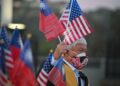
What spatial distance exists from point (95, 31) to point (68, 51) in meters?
12.3

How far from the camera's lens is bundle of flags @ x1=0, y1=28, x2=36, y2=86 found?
27.9 feet

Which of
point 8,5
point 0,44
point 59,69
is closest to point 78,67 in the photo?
point 59,69

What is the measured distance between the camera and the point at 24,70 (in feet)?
28.7

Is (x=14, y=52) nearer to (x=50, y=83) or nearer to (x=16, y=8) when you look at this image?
(x=50, y=83)

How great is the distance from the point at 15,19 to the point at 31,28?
67cm

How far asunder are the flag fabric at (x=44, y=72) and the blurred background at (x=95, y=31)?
10.2 metres

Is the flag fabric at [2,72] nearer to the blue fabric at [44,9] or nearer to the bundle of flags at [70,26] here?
the blue fabric at [44,9]

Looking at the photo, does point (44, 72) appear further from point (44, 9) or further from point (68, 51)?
point (44, 9)

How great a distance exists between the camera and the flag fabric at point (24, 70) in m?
8.41

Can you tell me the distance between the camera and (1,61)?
340 inches

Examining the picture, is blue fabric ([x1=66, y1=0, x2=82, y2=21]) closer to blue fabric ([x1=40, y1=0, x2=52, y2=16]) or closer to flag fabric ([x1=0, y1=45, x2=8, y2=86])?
blue fabric ([x1=40, y1=0, x2=52, y2=16])

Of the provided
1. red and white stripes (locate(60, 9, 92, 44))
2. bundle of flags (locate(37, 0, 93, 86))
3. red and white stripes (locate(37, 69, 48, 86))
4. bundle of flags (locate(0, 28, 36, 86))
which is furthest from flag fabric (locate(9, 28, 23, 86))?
red and white stripes (locate(60, 9, 92, 44))

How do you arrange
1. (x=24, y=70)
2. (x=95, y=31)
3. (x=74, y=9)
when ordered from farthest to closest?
(x=95, y=31), (x=24, y=70), (x=74, y=9)

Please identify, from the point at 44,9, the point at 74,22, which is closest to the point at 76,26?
the point at 74,22
